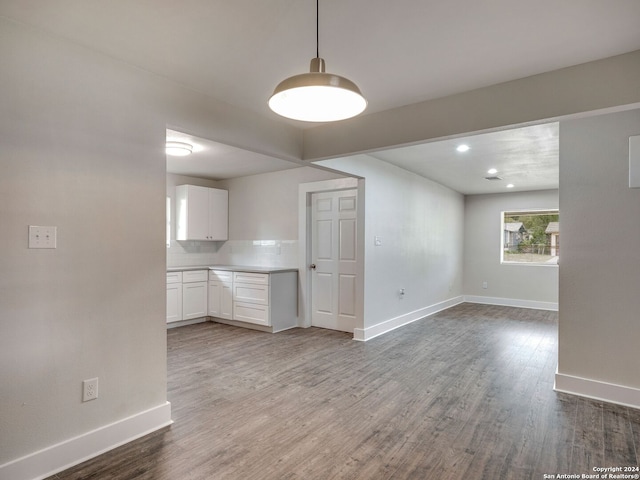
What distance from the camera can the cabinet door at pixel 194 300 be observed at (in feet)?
18.4

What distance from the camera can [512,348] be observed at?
4539 mm

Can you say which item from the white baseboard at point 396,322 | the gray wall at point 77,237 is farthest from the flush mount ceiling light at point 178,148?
the white baseboard at point 396,322

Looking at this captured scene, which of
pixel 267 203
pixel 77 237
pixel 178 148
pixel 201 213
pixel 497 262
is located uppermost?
pixel 178 148

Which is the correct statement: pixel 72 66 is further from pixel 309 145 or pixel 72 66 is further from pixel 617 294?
pixel 617 294

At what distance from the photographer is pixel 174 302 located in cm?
545

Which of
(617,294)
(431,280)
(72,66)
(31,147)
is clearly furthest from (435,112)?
(431,280)

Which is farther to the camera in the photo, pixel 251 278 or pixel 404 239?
pixel 404 239

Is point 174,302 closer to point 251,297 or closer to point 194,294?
point 194,294

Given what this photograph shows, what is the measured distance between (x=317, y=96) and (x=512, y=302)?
25.1 feet

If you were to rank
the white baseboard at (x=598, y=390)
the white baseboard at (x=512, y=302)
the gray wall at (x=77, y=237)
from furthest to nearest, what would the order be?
the white baseboard at (x=512, y=302), the white baseboard at (x=598, y=390), the gray wall at (x=77, y=237)

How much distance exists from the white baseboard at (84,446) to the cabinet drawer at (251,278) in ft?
8.67

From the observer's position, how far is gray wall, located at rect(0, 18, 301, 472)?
1.91 metres

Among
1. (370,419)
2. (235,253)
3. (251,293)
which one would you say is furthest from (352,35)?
(235,253)

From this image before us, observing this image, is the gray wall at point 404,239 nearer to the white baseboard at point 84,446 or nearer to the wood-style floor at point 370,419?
the wood-style floor at point 370,419
